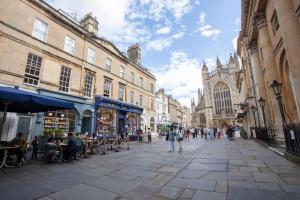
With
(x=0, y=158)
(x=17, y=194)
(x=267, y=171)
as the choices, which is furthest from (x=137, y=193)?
(x=0, y=158)

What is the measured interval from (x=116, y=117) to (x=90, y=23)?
10.8 meters

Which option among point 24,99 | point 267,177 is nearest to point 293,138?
point 267,177

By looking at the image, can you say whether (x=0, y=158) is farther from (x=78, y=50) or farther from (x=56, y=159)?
(x=78, y=50)

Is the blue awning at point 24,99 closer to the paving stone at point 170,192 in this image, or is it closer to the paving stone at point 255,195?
the paving stone at point 170,192

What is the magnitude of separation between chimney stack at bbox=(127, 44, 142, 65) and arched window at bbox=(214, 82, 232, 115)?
34.5 metres

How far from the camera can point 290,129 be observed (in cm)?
604

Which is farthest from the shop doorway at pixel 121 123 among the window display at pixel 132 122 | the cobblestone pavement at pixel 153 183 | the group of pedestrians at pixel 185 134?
the cobblestone pavement at pixel 153 183

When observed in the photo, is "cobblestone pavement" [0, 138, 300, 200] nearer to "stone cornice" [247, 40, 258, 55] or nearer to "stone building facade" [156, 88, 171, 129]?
"stone cornice" [247, 40, 258, 55]

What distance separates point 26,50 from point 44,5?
163 inches

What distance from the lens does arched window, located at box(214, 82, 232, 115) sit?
161 feet

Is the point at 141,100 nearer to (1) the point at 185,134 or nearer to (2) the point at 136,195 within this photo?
(1) the point at 185,134

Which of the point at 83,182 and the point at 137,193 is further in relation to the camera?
the point at 83,182

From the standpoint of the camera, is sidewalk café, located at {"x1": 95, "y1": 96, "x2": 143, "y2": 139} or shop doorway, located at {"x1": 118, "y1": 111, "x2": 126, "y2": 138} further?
shop doorway, located at {"x1": 118, "y1": 111, "x2": 126, "y2": 138}

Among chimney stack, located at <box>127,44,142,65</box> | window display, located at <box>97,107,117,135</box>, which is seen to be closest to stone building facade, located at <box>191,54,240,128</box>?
chimney stack, located at <box>127,44,142,65</box>
